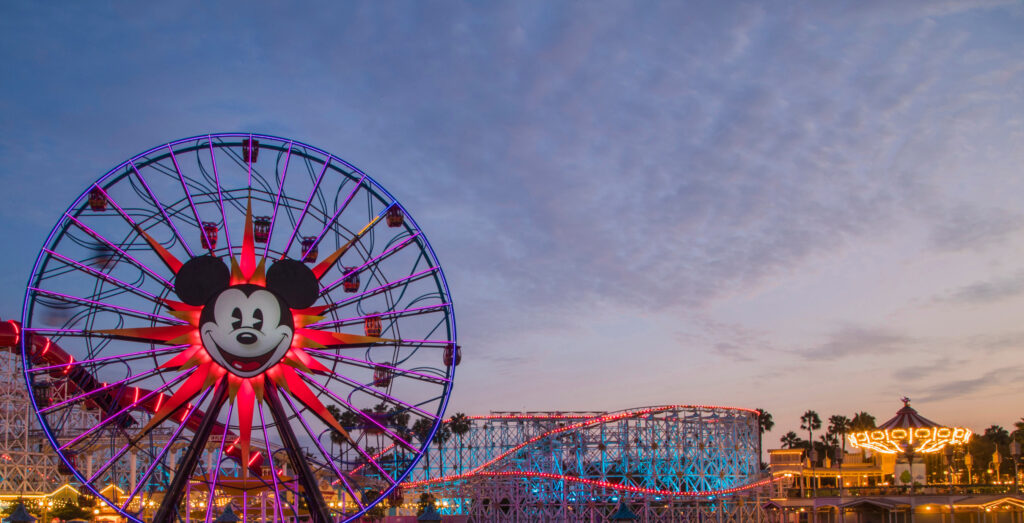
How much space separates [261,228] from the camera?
83.8 feet

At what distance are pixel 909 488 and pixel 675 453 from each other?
1411cm

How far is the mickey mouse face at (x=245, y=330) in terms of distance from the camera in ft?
73.3

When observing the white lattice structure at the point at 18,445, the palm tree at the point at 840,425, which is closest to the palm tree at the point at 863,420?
the palm tree at the point at 840,425

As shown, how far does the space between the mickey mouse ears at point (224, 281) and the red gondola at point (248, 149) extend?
469 centimetres

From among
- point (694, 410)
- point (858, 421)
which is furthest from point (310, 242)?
point (858, 421)

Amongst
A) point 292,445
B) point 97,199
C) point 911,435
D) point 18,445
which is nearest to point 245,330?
point 292,445

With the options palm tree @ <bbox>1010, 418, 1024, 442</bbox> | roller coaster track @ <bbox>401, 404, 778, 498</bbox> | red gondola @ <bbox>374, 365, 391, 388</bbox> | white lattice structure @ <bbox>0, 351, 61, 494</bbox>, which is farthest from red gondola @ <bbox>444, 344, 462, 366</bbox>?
palm tree @ <bbox>1010, 418, 1024, 442</bbox>

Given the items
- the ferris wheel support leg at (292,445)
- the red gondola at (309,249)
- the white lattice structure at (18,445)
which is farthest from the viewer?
the white lattice structure at (18,445)

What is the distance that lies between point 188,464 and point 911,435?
45011 millimetres

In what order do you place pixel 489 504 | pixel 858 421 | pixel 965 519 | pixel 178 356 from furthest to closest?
pixel 858 421 < pixel 489 504 < pixel 965 519 < pixel 178 356

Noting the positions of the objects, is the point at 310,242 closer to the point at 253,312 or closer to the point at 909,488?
the point at 253,312

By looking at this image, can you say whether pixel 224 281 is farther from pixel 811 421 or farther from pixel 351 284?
pixel 811 421

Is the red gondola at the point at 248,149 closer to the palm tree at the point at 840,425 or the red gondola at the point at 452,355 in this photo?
the red gondola at the point at 452,355

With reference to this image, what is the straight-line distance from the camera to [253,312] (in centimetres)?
2252
